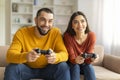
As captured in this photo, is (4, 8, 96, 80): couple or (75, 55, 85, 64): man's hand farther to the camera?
(75, 55, 85, 64): man's hand

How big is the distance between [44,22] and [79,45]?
0.48 metres

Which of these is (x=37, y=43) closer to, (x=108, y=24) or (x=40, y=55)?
(x=40, y=55)

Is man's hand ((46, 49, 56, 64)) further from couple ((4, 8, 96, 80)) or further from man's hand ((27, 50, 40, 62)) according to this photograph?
man's hand ((27, 50, 40, 62))

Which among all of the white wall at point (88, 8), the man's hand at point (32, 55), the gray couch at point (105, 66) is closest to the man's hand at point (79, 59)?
the gray couch at point (105, 66)

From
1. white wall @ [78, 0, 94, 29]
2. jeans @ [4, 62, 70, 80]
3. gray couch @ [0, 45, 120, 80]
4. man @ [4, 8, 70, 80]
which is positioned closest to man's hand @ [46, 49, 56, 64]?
man @ [4, 8, 70, 80]

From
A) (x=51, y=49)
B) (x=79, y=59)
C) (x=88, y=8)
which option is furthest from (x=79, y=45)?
(x=88, y=8)

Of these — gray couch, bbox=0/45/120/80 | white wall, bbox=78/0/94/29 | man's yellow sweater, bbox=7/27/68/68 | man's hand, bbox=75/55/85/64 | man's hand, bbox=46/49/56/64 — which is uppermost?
white wall, bbox=78/0/94/29

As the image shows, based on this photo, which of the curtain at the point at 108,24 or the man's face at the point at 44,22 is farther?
the curtain at the point at 108,24

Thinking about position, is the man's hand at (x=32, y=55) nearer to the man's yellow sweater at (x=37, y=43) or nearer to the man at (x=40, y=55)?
the man at (x=40, y=55)

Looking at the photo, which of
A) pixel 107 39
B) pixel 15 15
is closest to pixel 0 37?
pixel 15 15

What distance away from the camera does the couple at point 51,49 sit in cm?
194

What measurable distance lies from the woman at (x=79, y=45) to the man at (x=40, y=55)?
0.11 meters

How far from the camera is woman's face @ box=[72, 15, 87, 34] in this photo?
2.28 meters

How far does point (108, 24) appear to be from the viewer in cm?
402
